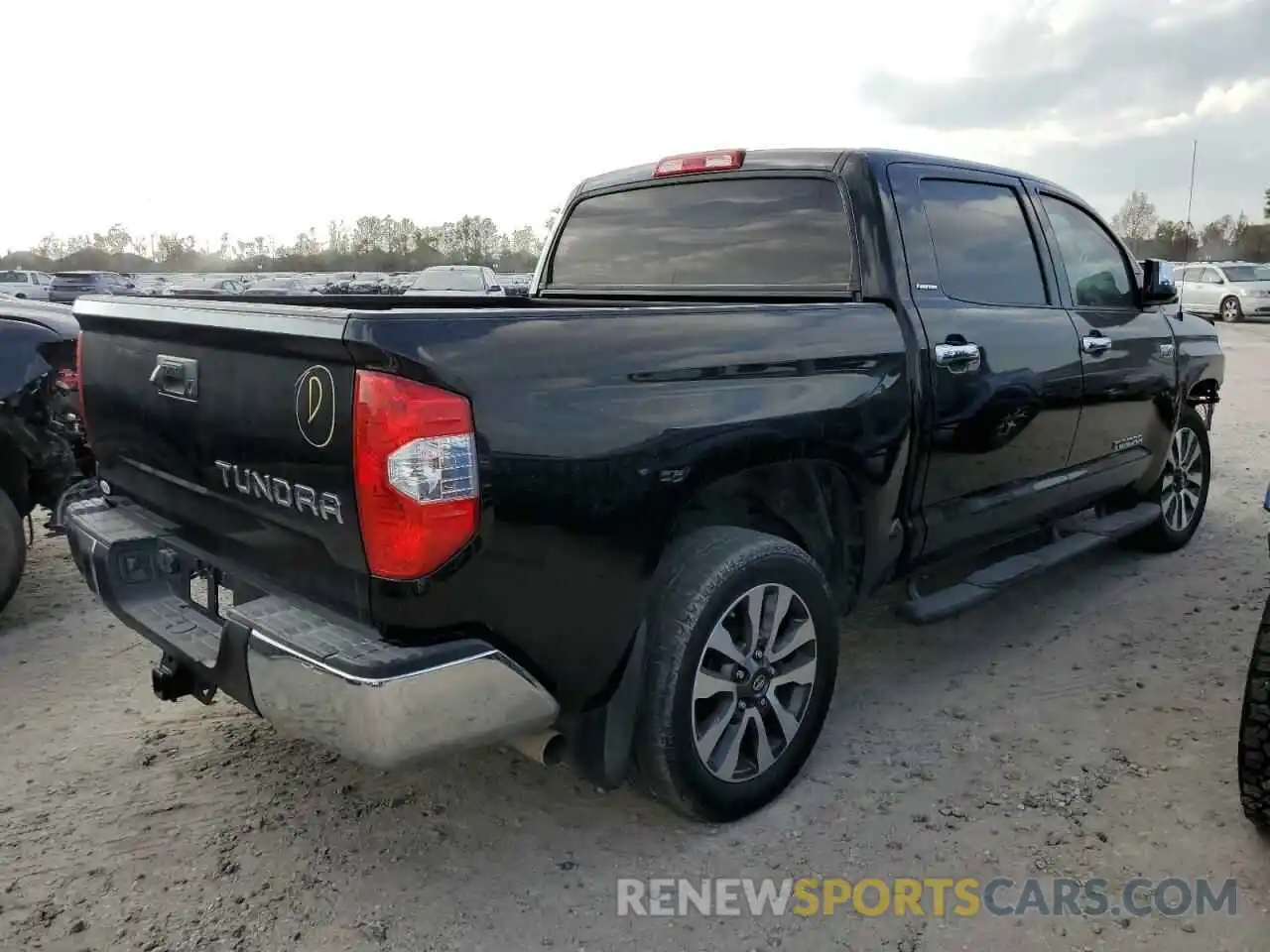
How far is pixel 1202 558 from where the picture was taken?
539 cm

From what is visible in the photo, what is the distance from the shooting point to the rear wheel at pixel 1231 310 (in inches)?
1019

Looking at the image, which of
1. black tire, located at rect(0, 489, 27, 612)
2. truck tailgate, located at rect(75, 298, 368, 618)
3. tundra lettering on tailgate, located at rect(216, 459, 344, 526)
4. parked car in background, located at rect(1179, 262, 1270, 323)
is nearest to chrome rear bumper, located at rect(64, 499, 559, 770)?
truck tailgate, located at rect(75, 298, 368, 618)

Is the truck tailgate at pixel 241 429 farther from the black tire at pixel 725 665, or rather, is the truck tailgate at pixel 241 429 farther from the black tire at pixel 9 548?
the black tire at pixel 9 548

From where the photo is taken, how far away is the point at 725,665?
9.16 ft

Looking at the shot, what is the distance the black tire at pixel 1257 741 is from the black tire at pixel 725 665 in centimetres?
111

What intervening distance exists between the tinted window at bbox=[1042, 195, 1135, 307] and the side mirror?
0.23 ft

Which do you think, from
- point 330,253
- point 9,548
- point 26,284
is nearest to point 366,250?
point 330,253

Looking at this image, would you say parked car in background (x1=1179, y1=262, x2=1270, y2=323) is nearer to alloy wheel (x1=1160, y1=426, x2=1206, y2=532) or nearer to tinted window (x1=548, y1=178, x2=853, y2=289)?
alloy wheel (x1=1160, y1=426, x2=1206, y2=532)

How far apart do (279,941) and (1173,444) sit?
4.90m

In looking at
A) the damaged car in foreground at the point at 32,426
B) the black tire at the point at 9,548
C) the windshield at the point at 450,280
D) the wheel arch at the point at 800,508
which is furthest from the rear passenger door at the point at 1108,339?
the windshield at the point at 450,280

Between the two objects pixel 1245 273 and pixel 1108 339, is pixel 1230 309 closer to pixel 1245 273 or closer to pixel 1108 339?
pixel 1245 273

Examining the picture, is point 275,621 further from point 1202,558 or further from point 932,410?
point 1202,558

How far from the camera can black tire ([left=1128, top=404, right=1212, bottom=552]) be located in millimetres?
5297

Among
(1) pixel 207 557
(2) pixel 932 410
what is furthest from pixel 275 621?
(2) pixel 932 410
